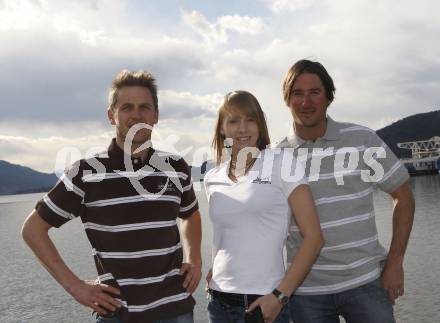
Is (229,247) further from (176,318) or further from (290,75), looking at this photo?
(290,75)

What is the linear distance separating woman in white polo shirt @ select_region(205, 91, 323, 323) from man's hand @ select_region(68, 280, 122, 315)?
0.90m

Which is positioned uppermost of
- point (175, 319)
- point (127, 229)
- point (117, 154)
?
point (117, 154)

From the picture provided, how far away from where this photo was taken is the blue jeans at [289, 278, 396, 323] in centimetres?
477

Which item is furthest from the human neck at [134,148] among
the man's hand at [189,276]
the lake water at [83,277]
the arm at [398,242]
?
the lake water at [83,277]

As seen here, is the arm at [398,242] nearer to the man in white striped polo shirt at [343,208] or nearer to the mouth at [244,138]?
the man in white striped polo shirt at [343,208]

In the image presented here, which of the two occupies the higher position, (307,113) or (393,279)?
(307,113)

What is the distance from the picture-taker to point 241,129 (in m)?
4.32

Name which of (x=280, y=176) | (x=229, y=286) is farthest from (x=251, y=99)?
(x=229, y=286)

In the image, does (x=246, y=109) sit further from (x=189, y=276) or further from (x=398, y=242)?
(x=398, y=242)

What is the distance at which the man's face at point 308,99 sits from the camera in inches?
198

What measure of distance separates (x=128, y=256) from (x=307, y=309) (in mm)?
2024

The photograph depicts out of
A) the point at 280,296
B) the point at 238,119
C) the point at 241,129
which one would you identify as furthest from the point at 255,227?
the point at 238,119

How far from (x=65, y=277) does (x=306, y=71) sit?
324cm

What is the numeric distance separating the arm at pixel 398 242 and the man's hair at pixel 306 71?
4.51 ft
